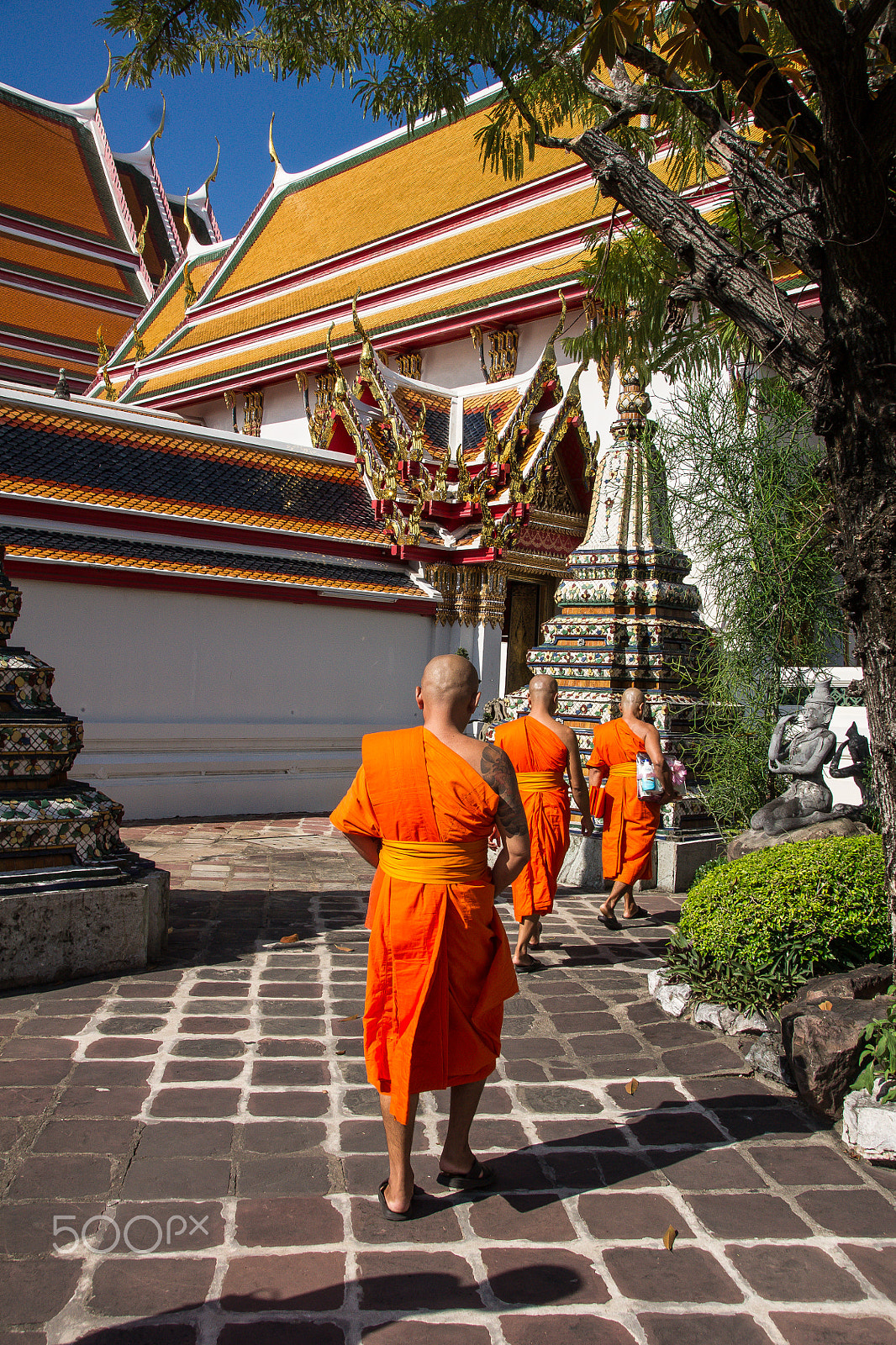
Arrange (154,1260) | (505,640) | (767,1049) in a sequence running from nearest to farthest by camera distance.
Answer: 1. (154,1260)
2. (767,1049)
3. (505,640)

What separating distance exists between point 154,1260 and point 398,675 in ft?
27.6

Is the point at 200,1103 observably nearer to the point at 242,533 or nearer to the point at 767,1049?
the point at 767,1049

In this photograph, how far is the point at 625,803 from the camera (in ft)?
19.7

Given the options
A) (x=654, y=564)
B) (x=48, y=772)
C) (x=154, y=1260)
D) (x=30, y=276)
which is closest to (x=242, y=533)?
(x=654, y=564)

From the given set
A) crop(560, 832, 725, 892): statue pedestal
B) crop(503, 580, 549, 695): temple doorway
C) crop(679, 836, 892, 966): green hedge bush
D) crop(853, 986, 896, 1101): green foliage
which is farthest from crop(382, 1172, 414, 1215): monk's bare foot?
crop(503, 580, 549, 695): temple doorway

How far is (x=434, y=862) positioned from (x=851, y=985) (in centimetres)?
183

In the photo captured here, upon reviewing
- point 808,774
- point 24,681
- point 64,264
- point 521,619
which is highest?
A: point 64,264

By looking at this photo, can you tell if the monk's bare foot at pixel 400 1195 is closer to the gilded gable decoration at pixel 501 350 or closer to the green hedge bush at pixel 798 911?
the green hedge bush at pixel 798 911

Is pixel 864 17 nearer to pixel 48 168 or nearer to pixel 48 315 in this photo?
Result: pixel 48 315

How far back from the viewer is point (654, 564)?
7863 millimetres

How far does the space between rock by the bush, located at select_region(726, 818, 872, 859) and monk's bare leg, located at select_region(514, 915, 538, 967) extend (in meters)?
1.32

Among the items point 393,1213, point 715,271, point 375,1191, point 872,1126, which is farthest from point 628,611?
point 393,1213

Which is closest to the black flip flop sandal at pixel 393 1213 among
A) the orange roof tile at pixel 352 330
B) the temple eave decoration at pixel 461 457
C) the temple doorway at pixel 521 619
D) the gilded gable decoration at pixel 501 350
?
the temple eave decoration at pixel 461 457

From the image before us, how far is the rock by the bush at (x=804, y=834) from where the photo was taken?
17.9 feet
